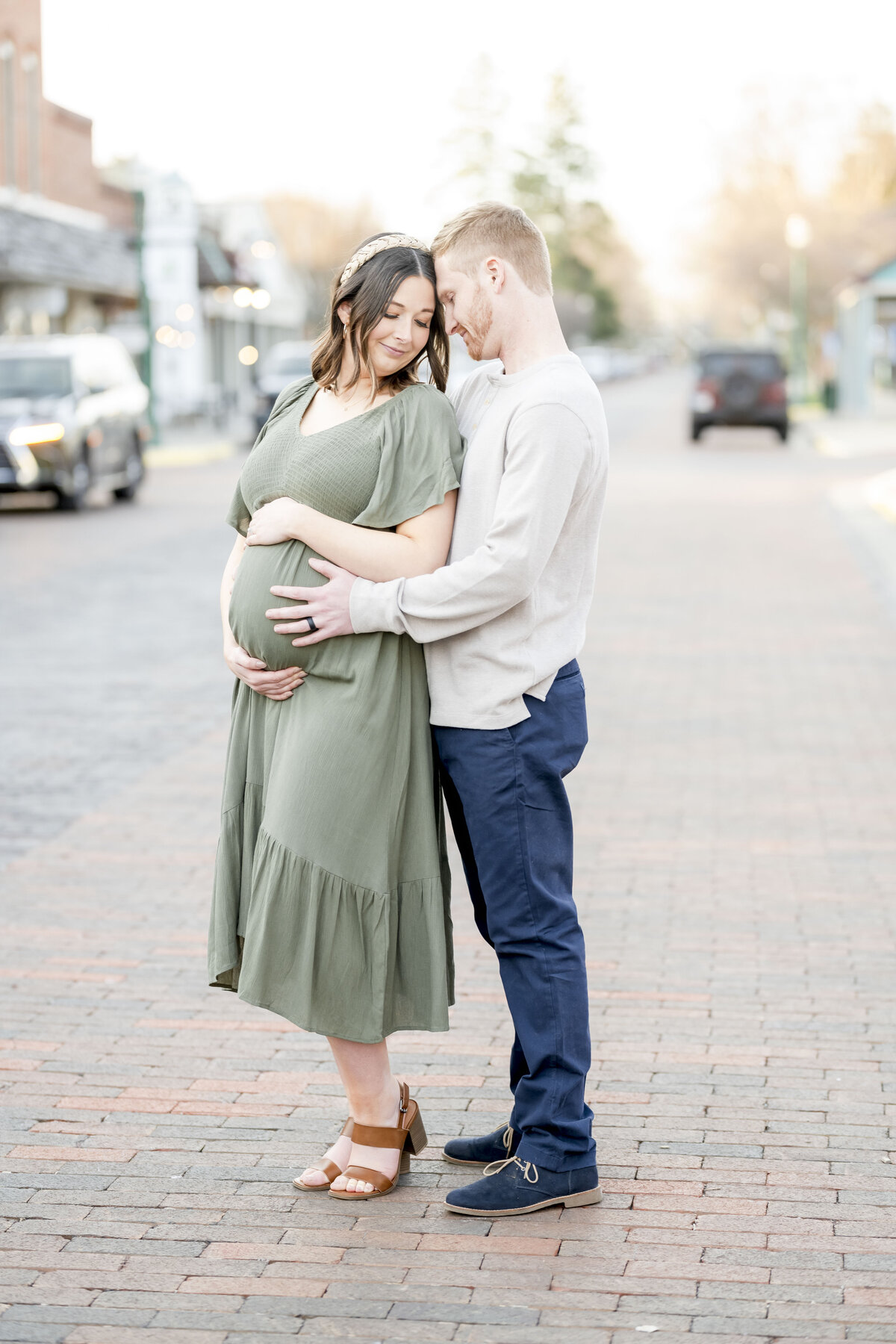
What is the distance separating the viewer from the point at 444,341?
11.2ft

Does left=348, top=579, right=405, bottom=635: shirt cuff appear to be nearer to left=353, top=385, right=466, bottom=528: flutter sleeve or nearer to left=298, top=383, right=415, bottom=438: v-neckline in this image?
left=353, top=385, right=466, bottom=528: flutter sleeve

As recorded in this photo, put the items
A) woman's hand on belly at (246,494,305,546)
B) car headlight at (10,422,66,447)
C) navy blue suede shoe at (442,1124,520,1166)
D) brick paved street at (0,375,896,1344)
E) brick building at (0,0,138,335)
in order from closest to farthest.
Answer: brick paved street at (0,375,896,1344) < woman's hand on belly at (246,494,305,546) < navy blue suede shoe at (442,1124,520,1166) < car headlight at (10,422,66,447) < brick building at (0,0,138,335)

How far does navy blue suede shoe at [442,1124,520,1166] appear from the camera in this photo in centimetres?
365

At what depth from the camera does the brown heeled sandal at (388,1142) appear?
3.51m

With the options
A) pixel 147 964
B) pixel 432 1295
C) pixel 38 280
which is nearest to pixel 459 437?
pixel 432 1295

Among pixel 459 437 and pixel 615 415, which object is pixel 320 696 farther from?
pixel 615 415

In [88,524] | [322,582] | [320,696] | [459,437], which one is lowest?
[88,524]

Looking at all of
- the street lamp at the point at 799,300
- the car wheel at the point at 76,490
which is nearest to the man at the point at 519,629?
the car wheel at the point at 76,490

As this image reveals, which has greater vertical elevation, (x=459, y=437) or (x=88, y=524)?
(x=459, y=437)

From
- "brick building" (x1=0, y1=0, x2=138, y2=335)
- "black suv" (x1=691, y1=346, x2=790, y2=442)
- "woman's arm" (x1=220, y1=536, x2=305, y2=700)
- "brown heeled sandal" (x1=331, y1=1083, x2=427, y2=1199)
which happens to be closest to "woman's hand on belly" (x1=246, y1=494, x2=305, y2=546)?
"woman's arm" (x1=220, y1=536, x2=305, y2=700)

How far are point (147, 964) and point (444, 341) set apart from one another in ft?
7.91

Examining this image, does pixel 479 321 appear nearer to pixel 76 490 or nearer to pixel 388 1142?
pixel 388 1142

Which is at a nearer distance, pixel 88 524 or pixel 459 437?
pixel 459 437

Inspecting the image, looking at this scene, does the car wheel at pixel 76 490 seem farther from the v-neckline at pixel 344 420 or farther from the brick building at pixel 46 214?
the v-neckline at pixel 344 420
